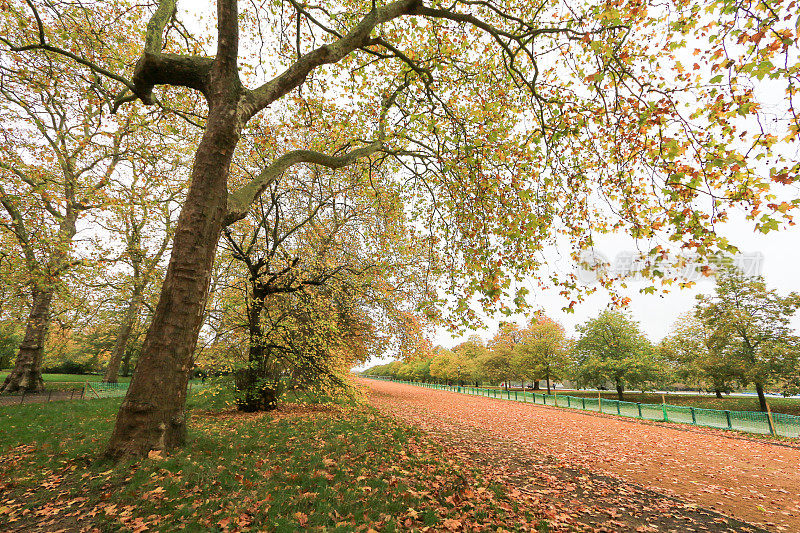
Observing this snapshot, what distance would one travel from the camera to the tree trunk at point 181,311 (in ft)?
14.2

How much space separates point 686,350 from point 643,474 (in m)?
29.4

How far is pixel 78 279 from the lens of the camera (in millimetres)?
11672

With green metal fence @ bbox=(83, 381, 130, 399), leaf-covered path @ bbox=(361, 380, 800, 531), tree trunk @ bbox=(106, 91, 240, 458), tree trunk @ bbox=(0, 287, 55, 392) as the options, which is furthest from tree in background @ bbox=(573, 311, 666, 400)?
tree trunk @ bbox=(0, 287, 55, 392)

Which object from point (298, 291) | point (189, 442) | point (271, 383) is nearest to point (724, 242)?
point (189, 442)

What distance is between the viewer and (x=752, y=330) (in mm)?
21938

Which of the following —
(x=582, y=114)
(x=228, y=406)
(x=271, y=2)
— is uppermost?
(x=271, y=2)

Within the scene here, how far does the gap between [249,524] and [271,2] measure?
11.3 m

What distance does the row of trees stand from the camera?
2062cm

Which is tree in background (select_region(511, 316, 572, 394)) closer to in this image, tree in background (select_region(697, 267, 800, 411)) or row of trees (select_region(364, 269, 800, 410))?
row of trees (select_region(364, 269, 800, 410))

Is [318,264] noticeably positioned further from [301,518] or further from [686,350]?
[686,350]

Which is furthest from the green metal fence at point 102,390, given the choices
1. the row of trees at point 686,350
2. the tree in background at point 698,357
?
the tree in background at point 698,357

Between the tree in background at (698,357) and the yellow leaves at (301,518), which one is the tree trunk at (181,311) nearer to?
the yellow leaves at (301,518)

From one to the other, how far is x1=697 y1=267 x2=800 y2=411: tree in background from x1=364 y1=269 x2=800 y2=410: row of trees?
0.14 feet

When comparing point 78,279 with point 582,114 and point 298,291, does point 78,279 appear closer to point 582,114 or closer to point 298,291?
point 298,291
